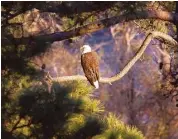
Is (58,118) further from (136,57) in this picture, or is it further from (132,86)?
(132,86)

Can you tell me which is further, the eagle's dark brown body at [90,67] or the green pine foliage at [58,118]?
the green pine foliage at [58,118]

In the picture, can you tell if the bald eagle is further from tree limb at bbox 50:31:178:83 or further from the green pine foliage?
the green pine foliage

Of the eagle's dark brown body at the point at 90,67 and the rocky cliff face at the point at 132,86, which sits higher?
the eagle's dark brown body at the point at 90,67

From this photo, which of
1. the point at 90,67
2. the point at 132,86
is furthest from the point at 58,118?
the point at 132,86

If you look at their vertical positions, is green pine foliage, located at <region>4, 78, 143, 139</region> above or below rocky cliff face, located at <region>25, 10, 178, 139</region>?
above

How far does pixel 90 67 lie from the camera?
217cm

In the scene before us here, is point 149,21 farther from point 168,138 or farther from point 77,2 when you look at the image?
point 168,138

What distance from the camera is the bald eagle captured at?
2.12 metres

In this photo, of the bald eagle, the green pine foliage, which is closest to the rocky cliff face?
the green pine foliage

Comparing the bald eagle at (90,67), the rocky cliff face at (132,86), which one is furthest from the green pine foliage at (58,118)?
the rocky cliff face at (132,86)

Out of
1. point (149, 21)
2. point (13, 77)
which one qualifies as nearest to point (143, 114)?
point (149, 21)

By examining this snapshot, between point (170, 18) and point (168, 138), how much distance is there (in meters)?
4.33

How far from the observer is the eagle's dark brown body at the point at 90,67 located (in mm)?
2119

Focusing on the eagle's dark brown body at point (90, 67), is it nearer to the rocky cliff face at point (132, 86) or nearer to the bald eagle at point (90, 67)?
the bald eagle at point (90, 67)
